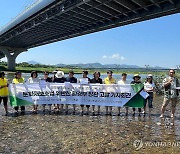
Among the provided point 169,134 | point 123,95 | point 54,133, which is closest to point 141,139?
point 169,134

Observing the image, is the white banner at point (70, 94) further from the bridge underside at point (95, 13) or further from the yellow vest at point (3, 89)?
the bridge underside at point (95, 13)

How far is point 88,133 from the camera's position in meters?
9.73

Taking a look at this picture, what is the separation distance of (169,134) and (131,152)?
8.13 ft

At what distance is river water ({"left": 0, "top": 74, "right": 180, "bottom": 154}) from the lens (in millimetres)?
8000

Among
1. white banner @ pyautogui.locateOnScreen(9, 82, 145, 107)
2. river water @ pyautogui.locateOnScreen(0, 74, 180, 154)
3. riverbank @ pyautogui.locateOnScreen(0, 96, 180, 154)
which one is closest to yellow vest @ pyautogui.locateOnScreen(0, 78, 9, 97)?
white banner @ pyautogui.locateOnScreen(9, 82, 145, 107)

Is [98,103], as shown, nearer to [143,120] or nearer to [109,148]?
[143,120]

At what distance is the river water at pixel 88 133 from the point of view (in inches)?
315

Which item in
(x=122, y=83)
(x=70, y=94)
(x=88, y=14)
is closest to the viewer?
(x=122, y=83)

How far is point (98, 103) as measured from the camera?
13.7 meters

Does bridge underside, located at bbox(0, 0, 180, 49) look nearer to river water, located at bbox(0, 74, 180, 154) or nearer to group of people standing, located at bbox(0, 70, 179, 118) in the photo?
group of people standing, located at bbox(0, 70, 179, 118)

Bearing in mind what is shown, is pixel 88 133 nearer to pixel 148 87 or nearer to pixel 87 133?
pixel 87 133
